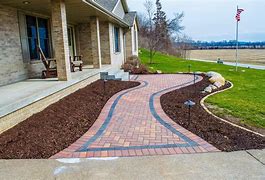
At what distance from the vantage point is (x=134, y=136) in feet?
15.7

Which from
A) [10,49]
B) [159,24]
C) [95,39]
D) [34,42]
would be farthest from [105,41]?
[159,24]

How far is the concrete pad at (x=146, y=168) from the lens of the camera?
10.6ft

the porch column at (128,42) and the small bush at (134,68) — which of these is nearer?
the small bush at (134,68)

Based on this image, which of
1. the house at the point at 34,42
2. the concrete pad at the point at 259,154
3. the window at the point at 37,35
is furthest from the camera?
the window at the point at 37,35

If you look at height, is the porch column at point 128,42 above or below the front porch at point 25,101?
above

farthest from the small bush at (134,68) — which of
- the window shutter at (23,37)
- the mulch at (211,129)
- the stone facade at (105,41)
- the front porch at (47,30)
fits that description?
the mulch at (211,129)

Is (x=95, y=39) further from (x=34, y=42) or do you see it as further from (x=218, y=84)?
Answer: (x=218, y=84)

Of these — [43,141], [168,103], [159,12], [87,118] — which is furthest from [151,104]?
[159,12]

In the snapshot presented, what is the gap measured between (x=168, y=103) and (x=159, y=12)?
34.0 metres

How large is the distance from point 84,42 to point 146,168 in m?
13.2

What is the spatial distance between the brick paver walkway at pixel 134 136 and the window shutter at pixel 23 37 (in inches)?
164

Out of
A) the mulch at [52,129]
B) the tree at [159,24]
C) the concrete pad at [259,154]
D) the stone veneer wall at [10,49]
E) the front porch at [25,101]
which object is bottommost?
the concrete pad at [259,154]

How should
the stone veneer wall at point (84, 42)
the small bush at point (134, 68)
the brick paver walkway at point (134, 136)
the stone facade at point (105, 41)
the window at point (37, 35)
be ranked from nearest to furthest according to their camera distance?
the brick paver walkway at point (134, 136)
the window at point (37, 35)
the stone facade at point (105, 41)
the stone veneer wall at point (84, 42)
the small bush at point (134, 68)

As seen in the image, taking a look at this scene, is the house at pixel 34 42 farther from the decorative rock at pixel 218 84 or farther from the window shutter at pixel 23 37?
the decorative rock at pixel 218 84
